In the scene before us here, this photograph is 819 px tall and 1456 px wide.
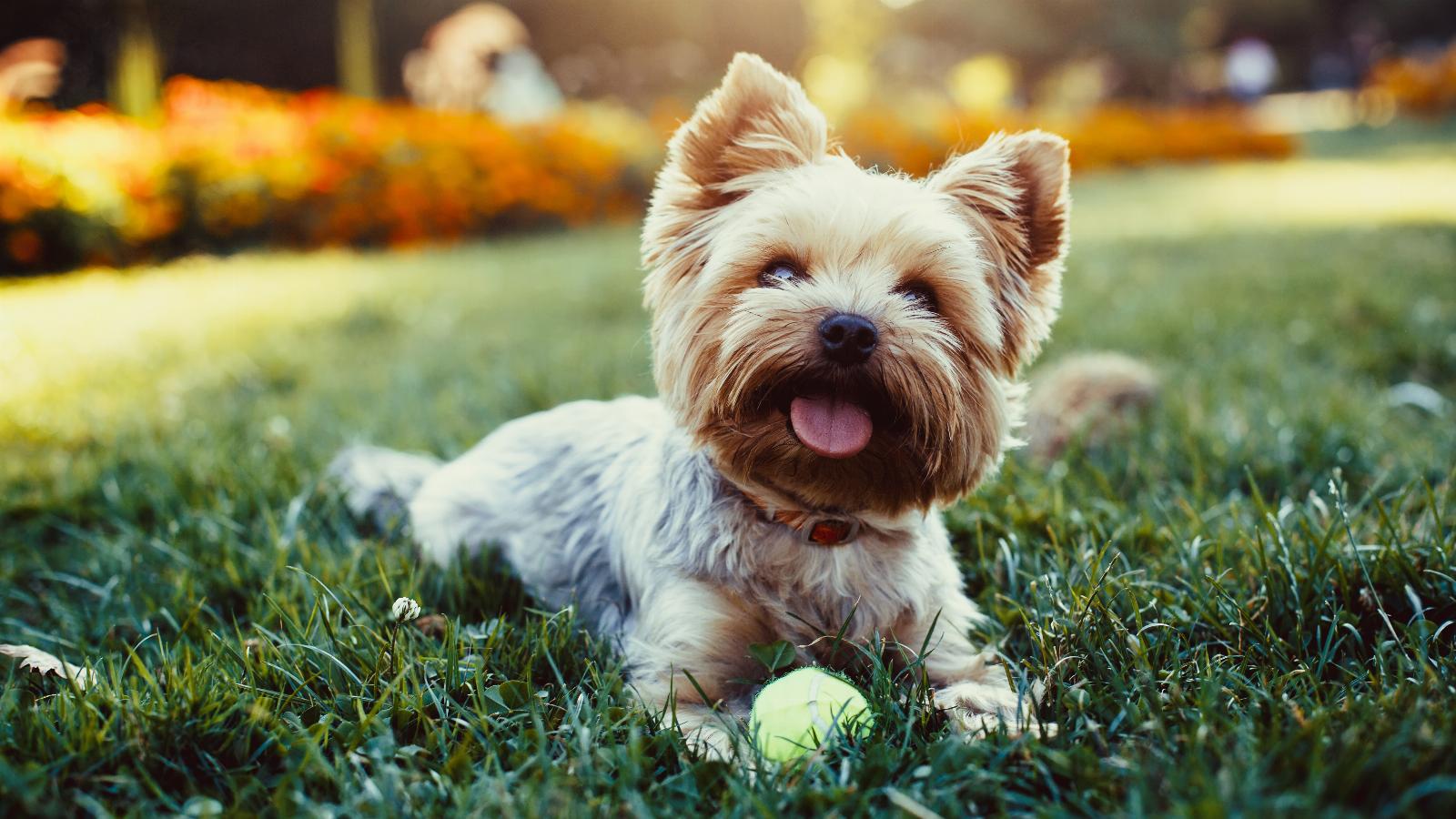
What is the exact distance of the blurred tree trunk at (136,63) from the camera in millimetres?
14906

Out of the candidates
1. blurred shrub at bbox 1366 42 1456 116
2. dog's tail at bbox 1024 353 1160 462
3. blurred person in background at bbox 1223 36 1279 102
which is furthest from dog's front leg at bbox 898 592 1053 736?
blurred person in background at bbox 1223 36 1279 102

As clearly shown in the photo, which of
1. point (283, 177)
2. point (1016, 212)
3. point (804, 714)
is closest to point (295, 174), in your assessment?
point (283, 177)

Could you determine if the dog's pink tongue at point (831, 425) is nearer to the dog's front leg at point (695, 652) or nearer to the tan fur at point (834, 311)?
the tan fur at point (834, 311)

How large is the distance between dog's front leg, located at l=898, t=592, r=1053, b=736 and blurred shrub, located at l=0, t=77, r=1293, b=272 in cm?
714

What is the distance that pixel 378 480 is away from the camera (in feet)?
12.6

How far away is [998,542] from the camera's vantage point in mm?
3316

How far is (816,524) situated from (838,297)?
65 centimetres

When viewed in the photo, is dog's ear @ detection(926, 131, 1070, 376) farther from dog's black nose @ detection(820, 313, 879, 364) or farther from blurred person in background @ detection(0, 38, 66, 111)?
blurred person in background @ detection(0, 38, 66, 111)

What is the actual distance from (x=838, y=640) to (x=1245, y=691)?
99 cm

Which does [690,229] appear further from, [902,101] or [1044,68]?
[1044,68]

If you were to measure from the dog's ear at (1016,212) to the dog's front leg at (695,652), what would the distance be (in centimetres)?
110

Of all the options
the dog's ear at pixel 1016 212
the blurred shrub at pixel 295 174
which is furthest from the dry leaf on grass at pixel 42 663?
the blurred shrub at pixel 295 174

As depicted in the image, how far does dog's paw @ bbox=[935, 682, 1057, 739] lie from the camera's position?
2184 millimetres

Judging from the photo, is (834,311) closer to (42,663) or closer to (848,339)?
(848,339)
